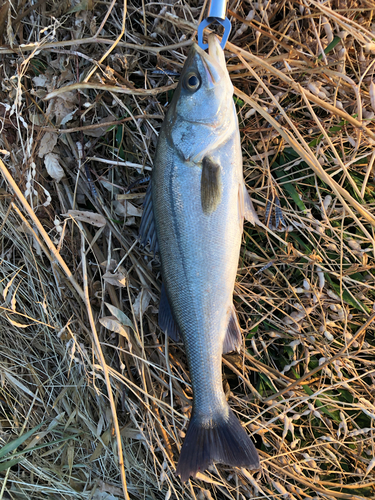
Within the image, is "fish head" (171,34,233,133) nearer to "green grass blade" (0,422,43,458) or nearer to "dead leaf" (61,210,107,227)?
"dead leaf" (61,210,107,227)

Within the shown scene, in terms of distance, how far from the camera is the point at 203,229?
170 centimetres

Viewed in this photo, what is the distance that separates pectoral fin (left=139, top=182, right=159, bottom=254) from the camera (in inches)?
75.2

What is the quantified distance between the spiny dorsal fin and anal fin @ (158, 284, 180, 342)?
619 millimetres

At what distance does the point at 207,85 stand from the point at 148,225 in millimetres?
884

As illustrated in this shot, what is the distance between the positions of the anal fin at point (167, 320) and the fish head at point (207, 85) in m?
1.06

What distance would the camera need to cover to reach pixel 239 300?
2.28m

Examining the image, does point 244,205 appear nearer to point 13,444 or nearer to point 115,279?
point 115,279

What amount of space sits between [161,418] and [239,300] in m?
1.08

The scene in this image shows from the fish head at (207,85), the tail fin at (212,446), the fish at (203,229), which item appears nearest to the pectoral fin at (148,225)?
the fish at (203,229)

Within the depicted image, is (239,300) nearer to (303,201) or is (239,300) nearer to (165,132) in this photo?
(303,201)

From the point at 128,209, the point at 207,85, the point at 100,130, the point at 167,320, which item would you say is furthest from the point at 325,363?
the point at 100,130

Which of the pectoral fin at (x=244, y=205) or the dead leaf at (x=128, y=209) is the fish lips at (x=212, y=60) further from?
the dead leaf at (x=128, y=209)

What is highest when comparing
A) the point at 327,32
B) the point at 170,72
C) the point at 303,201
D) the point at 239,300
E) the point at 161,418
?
the point at 327,32

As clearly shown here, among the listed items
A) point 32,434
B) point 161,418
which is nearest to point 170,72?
point 161,418
